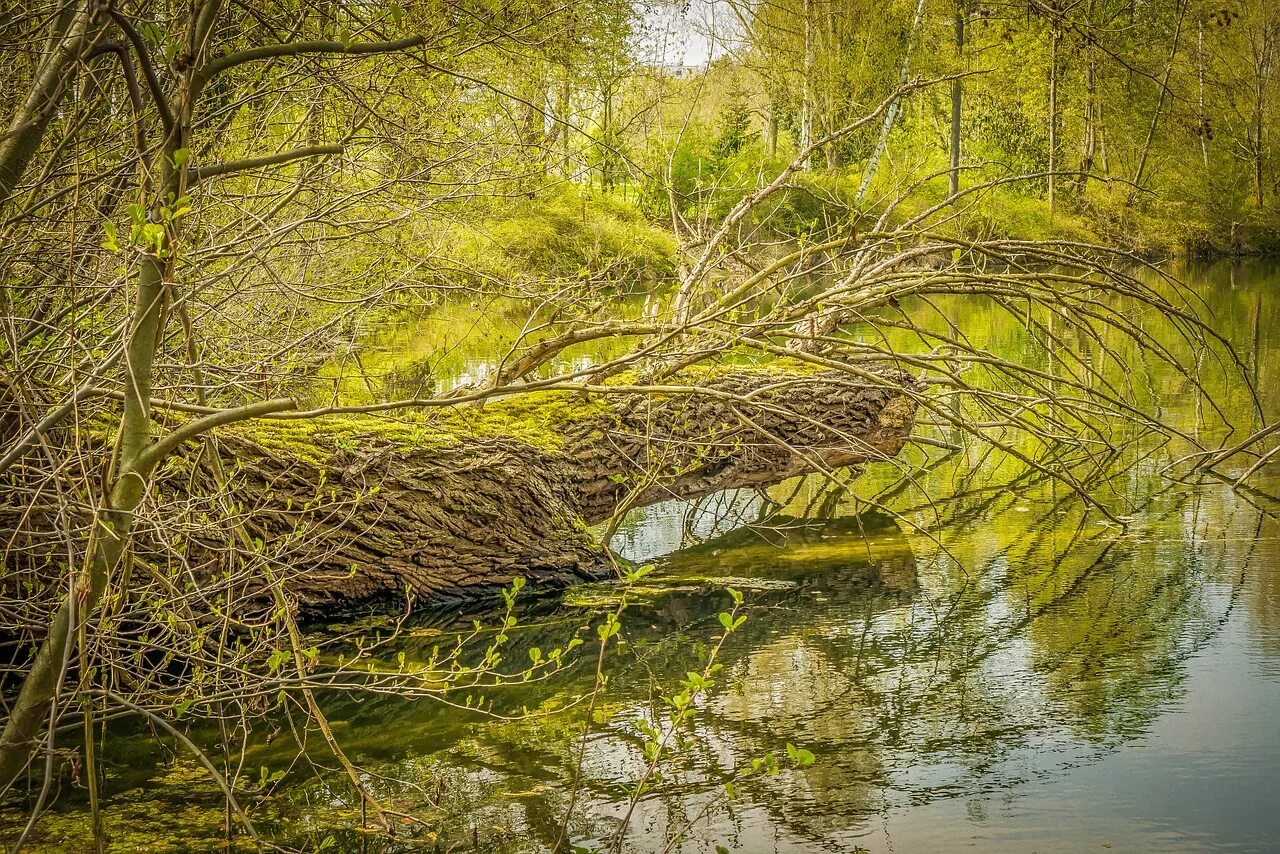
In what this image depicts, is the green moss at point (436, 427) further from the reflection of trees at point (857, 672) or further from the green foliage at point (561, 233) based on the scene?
the green foliage at point (561, 233)

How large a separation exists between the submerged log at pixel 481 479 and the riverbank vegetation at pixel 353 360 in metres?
0.02

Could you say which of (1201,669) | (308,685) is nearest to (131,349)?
(308,685)

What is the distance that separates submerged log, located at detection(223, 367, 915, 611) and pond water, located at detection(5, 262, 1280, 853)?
300 mm

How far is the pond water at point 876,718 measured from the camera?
159 inches

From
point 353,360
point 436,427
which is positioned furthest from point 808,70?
point 436,427

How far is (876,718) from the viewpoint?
4.95 metres

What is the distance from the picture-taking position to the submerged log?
20.3 ft

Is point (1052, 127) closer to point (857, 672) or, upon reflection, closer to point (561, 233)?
point (561, 233)

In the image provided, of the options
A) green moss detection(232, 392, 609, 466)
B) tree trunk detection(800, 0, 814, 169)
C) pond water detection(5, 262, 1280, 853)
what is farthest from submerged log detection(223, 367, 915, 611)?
tree trunk detection(800, 0, 814, 169)

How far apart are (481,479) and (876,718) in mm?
2867

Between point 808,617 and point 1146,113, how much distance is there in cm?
2954

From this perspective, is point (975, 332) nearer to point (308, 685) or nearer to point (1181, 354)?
point (1181, 354)

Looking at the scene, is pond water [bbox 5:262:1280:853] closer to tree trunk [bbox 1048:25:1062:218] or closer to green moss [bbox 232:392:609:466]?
green moss [bbox 232:392:609:466]

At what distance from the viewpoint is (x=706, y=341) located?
6.81 m
